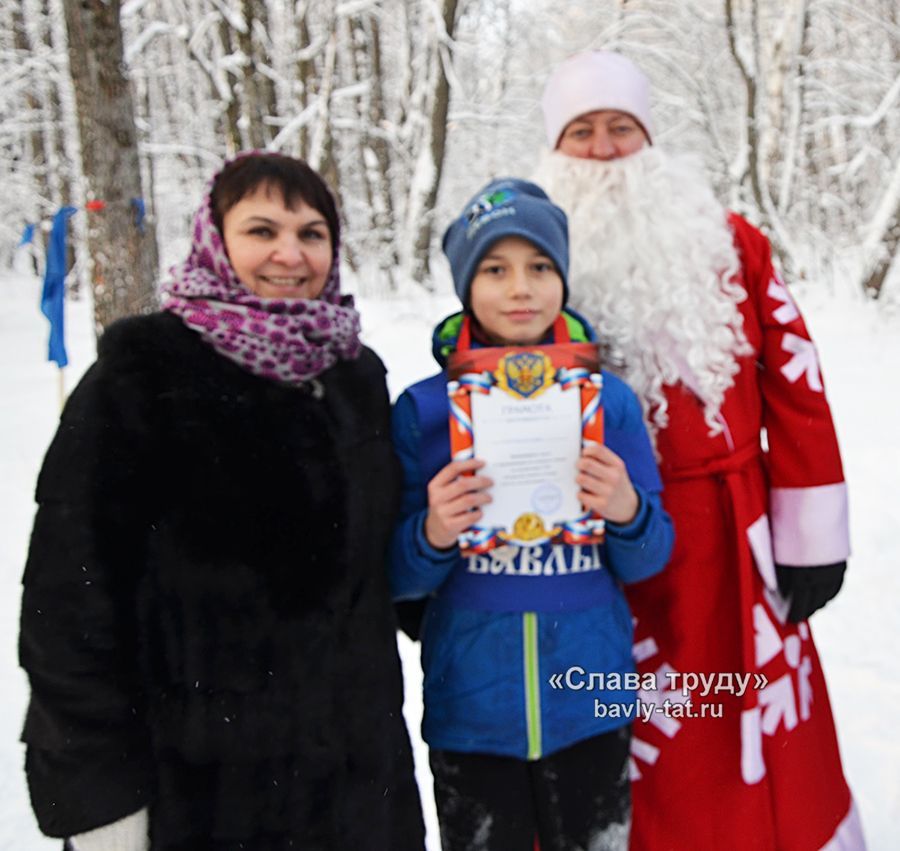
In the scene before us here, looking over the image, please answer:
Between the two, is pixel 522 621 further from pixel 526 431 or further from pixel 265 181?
pixel 265 181

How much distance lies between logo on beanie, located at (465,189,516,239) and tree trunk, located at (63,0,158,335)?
2.66 metres

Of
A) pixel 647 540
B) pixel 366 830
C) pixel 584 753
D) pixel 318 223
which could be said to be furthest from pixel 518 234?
pixel 366 830

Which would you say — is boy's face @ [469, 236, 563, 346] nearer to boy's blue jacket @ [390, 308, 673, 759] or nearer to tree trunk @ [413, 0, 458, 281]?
boy's blue jacket @ [390, 308, 673, 759]

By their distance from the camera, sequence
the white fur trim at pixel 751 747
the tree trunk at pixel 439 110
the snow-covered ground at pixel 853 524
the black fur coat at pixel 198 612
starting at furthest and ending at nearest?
the tree trunk at pixel 439 110, the snow-covered ground at pixel 853 524, the white fur trim at pixel 751 747, the black fur coat at pixel 198 612

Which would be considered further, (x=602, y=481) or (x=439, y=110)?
(x=439, y=110)

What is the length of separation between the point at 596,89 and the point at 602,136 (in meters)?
0.12

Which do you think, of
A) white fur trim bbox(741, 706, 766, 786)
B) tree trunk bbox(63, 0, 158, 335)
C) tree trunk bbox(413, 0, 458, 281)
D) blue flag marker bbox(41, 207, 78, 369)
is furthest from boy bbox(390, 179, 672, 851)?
tree trunk bbox(413, 0, 458, 281)

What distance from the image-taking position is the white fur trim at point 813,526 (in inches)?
73.3

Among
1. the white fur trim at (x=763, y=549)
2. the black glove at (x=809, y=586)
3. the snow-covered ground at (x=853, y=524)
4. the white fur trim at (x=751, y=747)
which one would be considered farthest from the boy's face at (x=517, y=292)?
the snow-covered ground at (x=853, y=524)

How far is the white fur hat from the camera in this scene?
1.99 metres

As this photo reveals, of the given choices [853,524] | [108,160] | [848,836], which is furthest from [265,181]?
[853,524]

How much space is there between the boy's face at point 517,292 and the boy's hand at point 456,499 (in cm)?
32

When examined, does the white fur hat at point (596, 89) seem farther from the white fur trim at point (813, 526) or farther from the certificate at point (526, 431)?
the white fur trim at point (813, 526)

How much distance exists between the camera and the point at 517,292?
5.30 ft
